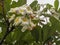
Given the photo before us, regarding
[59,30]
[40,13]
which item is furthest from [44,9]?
[59,30]

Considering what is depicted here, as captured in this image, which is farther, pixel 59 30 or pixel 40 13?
pixel 59 30

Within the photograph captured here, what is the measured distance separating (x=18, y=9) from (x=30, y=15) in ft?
0.15

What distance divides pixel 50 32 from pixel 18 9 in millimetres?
209

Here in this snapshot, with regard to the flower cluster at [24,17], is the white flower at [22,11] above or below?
above

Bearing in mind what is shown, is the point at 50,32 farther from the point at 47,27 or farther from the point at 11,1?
the point at 11,1

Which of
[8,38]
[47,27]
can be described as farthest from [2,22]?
[47,27]

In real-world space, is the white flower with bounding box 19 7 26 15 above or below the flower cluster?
above

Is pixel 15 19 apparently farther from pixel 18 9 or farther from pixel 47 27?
pixel 47 27

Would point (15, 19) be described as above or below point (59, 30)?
above

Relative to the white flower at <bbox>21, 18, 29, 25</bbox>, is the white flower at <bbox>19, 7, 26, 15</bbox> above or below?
above

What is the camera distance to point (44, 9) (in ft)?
2.30

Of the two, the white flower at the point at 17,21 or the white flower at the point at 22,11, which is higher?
the white flower at the point at 22,11

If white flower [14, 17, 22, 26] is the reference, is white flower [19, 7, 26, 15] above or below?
above

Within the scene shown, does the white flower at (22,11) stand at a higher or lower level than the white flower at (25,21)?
higher
